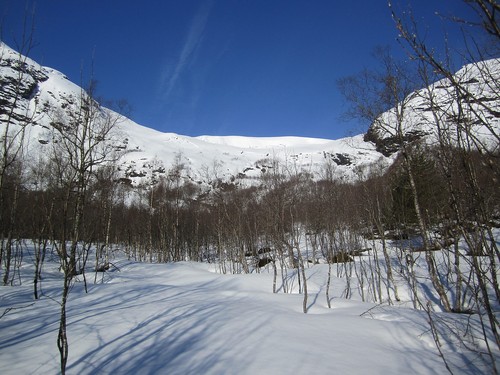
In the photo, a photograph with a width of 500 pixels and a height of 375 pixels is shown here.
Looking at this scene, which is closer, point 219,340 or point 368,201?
point 219,340

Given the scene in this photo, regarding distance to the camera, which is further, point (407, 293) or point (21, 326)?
point (407, 293)

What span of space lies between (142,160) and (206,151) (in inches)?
995

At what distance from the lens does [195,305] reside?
7.05m

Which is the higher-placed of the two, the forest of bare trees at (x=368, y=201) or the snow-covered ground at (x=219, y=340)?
the forest of bare trees at (x=368, y=201)

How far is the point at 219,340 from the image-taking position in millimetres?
4770

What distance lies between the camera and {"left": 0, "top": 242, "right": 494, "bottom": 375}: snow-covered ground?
12.7 ft

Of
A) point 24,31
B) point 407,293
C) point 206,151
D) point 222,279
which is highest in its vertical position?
point 206,151

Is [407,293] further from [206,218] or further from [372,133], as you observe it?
[206,218]

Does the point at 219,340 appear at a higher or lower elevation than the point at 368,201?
lower

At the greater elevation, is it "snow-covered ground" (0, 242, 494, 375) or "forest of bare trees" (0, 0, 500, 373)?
"forest of bare trees" (0, 0, 500, 373)

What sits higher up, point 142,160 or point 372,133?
point 142,160

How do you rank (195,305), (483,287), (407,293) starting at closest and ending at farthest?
(483,287), (195,305), (407,293)

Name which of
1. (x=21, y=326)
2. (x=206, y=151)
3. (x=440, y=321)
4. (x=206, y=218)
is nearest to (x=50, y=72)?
(x=206, y=151)

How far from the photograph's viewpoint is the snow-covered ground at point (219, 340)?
3879 mm
